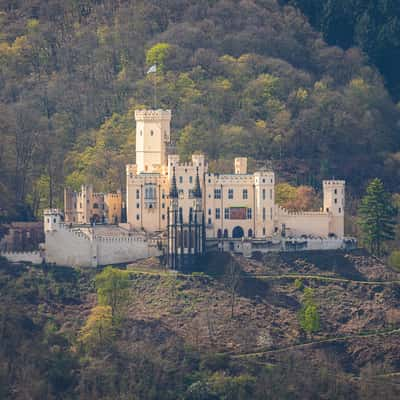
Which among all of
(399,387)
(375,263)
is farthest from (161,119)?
(399,387)

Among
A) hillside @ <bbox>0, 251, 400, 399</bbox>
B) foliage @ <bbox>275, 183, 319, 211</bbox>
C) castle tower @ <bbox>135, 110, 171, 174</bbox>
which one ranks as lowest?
hillside @ <bbox>0, 251, 400, 399</bbox>

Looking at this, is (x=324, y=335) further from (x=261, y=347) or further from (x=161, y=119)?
(x=161, y=119)

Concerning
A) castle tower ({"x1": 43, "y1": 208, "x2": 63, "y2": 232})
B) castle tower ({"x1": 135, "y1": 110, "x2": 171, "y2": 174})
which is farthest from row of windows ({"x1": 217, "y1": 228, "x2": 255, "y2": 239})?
castle tower ({"x1": 43, "y1": 208, "x2": 63, "y2": 232})

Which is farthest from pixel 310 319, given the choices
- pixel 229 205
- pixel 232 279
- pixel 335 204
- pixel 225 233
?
pixel 335 204

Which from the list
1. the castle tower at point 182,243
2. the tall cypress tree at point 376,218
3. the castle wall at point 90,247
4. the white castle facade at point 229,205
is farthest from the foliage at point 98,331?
the tall cypress tree at point 376,218

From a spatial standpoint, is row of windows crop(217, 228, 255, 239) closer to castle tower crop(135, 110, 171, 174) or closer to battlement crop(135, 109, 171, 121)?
castle tower crop(135, 110, 171, 174)

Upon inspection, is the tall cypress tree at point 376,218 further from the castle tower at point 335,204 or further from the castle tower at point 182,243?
the castle tower at point 182,243

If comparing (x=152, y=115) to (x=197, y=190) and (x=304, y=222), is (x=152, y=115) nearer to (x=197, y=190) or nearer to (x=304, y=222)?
(x=197, y=190)
